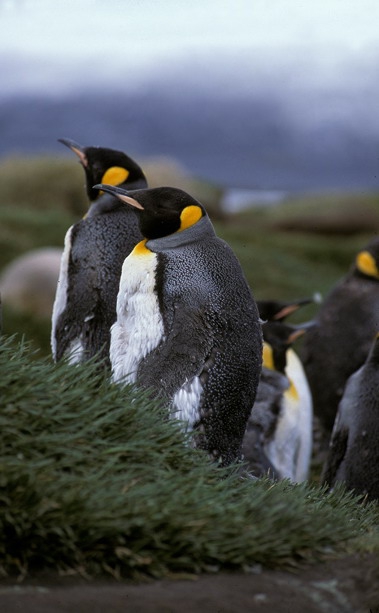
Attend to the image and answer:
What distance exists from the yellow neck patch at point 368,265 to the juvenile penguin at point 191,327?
4.25 meters

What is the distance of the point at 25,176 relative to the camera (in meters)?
24.2

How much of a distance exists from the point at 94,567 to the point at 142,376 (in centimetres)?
147

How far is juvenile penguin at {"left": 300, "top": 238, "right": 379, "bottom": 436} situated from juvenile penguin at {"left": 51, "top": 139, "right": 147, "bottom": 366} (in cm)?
343

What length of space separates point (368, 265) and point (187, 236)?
431 cm

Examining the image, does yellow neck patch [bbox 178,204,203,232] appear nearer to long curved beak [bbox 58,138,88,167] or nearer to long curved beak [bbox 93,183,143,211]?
long curved beak [bbox 93,183,143,211]

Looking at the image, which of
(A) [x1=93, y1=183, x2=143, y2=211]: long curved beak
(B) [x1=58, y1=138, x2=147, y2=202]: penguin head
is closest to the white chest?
(B) [x1=58, y1=138, x2=147, y2=202]: penguin head

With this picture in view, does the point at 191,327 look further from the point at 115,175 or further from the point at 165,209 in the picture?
the point at 115,175

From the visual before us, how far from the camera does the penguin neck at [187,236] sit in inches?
182

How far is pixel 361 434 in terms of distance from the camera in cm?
547

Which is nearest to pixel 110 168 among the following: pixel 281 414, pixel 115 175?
pixel 115 175

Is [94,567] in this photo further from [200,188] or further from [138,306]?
[200,188]

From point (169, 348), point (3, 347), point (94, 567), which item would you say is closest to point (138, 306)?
point (169, 348)

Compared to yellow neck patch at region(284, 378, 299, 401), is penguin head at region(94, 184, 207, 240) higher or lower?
higher

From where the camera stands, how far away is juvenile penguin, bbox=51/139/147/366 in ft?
17.6
